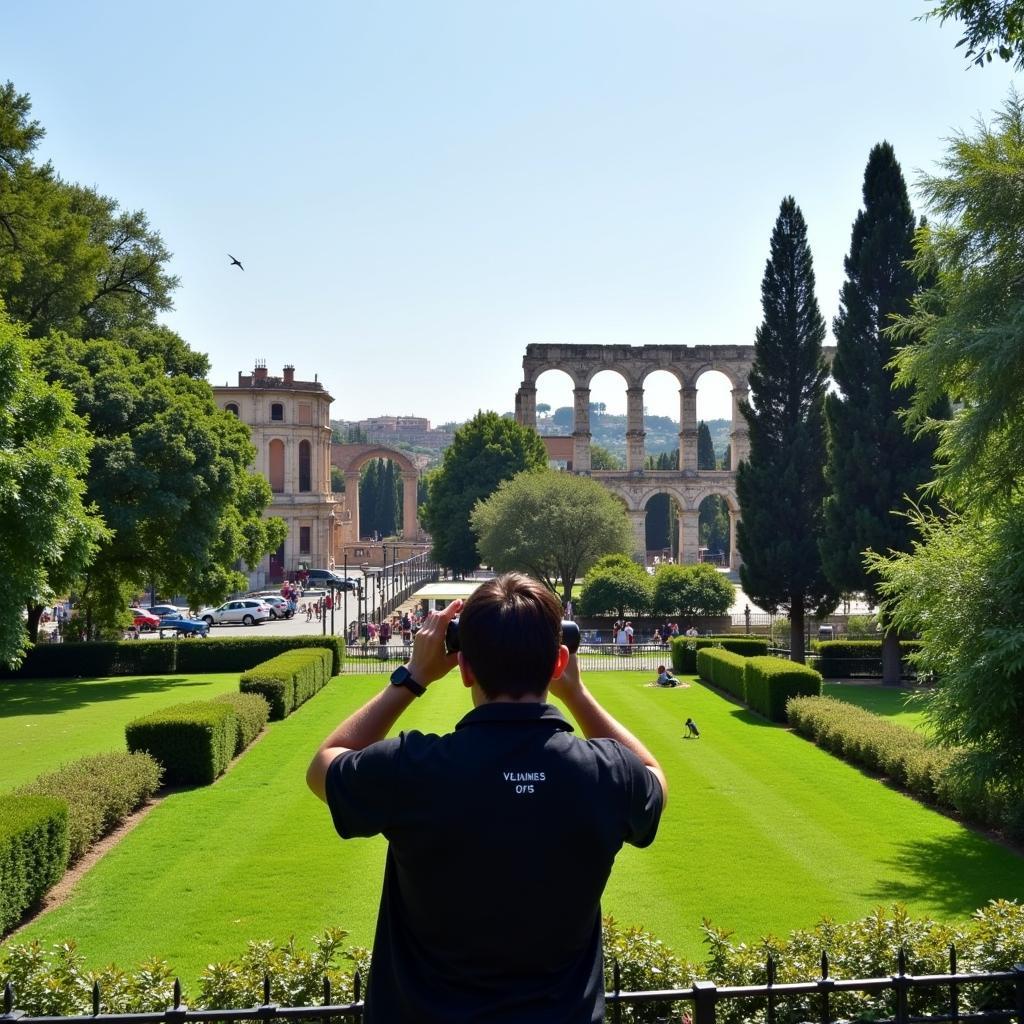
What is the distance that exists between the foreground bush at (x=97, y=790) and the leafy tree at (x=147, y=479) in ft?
41.0

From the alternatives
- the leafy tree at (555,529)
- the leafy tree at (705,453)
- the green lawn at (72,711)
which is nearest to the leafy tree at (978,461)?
the green lawn at (72,711)

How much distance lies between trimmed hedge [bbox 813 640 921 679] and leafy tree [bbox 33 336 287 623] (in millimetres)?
17121

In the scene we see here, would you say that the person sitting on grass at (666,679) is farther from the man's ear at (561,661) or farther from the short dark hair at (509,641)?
the short dark hair at (509,641)

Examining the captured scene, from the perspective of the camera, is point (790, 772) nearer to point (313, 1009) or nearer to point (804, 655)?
point (313, 1009)

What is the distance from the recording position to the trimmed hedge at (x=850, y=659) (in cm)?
3344

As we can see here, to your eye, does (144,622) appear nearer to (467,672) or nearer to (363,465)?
(467,672)

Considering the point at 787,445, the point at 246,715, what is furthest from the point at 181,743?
the point at 787,445

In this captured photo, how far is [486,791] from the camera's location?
8.24 ft

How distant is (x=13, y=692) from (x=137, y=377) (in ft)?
28.7

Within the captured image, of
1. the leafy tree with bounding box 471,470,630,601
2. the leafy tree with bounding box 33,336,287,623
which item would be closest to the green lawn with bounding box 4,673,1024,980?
the leafy tree with bounding box 33,336,287,623

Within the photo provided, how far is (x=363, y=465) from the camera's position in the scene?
94.7 metres

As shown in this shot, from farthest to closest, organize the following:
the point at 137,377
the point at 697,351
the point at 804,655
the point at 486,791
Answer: the point at 697,351
the point at 804,655
the point at 137,377
the point at 486,791

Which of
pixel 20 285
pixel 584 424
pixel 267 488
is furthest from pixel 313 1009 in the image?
pixel 584 424

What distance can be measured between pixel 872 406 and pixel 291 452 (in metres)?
51.4
